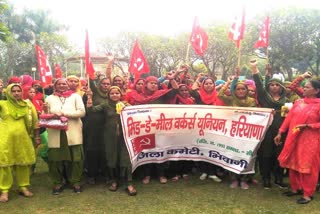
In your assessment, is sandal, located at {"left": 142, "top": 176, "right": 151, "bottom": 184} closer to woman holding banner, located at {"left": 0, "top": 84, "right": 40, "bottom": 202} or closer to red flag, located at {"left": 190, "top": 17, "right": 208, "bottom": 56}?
woman holding banner, located at {"left": 0, "top": 84, "right": 40, "bottom": 202}

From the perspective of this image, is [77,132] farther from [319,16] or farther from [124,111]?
[319,16]

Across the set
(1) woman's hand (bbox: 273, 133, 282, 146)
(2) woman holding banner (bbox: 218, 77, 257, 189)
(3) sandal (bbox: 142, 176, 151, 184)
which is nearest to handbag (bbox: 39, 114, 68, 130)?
(3) sandal (bbox: 142, 176, 151, 184)

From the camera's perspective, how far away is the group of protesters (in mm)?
4953

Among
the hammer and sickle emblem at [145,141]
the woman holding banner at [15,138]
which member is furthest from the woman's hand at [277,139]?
the woman holding banner at [15,138]

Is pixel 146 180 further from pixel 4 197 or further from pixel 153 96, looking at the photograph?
pixel 4 197

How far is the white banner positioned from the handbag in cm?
79

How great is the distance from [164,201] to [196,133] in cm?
117

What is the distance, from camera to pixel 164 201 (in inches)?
198

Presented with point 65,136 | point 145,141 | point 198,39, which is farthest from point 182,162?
point 198,39

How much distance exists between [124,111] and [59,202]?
1467mm

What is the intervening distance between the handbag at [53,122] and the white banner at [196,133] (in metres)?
0.79

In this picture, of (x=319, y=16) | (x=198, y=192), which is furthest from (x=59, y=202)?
(x=319, y=16)

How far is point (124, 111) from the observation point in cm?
531

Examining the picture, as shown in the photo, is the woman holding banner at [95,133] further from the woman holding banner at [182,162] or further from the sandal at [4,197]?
the sandal at [4,197]
